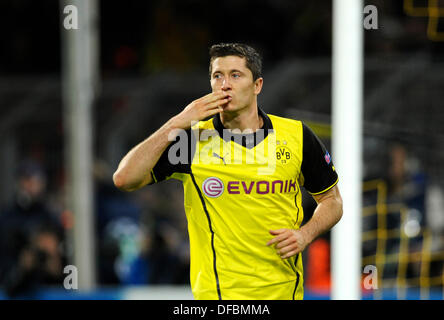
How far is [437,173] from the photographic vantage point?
9258 millimetres

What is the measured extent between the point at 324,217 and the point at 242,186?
1.30 feet

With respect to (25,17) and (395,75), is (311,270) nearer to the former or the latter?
(395,75)

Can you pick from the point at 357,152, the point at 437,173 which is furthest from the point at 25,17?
the point at 357,152

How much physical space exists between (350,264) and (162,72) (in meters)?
6.71

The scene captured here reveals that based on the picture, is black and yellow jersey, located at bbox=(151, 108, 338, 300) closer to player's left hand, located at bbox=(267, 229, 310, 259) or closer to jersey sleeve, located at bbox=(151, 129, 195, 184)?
jersey sleeve, located at bbox=(151, 129, 195, 184)

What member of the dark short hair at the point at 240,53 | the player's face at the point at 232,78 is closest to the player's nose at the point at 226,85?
the player's face at the point at 232,78

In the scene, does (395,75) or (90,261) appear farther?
(395,75)

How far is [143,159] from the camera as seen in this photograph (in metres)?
3.25

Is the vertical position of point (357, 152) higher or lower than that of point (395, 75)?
lower

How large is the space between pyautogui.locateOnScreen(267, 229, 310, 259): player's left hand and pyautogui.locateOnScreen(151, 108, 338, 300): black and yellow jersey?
4.8 inches

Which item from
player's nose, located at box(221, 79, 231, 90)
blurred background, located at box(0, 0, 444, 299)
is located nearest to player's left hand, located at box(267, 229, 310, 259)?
player's nose, located at box(221, 79, 231, 90)

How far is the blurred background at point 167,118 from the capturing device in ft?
24.2
